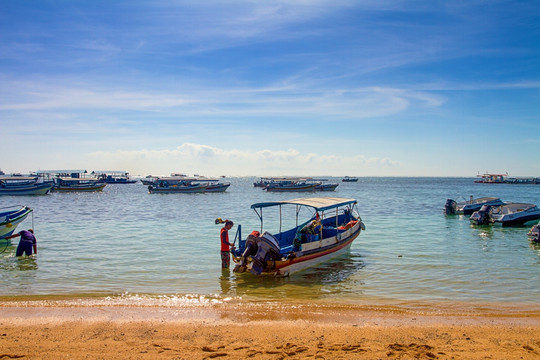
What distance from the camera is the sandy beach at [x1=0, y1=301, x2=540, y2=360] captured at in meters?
7.74

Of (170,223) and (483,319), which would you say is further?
(170,223)

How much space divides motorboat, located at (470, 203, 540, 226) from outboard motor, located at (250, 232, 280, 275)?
21829mm

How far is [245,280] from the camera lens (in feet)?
46.7

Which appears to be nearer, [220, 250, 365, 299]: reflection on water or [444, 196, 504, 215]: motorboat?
[220, 250, 365, 299]: reflection on water

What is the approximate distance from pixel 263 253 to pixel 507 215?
2248cm

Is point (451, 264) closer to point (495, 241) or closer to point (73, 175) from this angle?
point (495, 241)

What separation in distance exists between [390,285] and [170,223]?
20609mm

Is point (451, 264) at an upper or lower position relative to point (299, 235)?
lower

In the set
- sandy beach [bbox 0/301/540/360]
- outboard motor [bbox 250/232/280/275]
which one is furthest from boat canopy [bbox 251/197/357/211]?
sandy beach [bbox 0/301/540/360]

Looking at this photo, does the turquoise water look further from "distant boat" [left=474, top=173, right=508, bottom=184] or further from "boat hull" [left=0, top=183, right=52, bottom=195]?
"distant boat" [left=474, top=173, right=508, bottom=184]

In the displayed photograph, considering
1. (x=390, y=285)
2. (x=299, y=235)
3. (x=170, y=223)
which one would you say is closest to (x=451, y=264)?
(x=390, y=285)

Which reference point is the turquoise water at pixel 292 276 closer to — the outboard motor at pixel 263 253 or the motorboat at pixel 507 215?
the outboard motor at pixel 263 253

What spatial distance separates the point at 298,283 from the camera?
45.6 feet

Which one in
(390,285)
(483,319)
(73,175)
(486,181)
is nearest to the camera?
(483,319)
